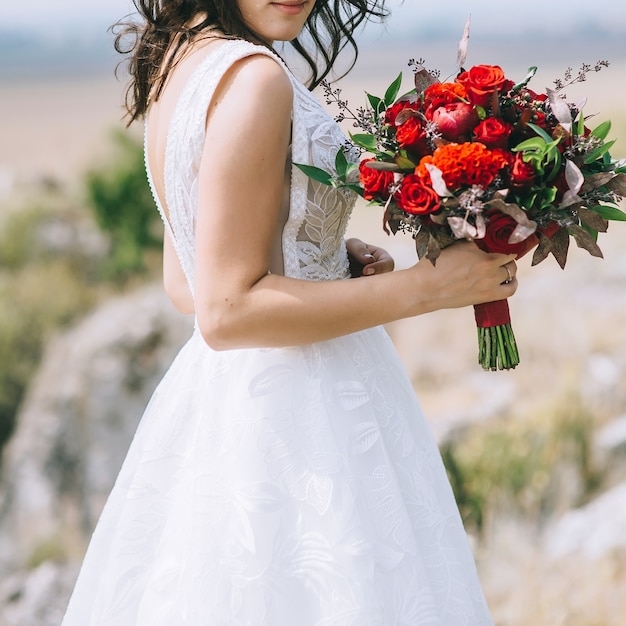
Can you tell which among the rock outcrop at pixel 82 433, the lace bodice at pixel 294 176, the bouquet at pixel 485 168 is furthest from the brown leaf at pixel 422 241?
the rock outcrop at pixel 82 433

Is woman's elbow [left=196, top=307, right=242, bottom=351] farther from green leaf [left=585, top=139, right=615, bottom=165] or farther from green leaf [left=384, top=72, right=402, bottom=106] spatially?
green leaf [left=585, top=139, right=615, bottom=165]

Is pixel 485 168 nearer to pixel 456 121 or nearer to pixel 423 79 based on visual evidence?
pixel 456 121

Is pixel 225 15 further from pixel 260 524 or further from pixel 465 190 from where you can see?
pixel 260 524

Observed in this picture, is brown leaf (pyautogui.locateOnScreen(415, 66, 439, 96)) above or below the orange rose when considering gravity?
above

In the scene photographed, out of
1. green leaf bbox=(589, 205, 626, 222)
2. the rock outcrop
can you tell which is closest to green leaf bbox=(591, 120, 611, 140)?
green leaf bbox=(589, 205, 626, 222)

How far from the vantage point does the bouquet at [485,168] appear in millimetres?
1311

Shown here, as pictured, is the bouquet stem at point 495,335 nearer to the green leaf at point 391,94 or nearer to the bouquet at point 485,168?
the bouquet at point 485,168

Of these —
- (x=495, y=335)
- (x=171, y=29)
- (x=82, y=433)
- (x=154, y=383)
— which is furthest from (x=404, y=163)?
(x=82, y=433)

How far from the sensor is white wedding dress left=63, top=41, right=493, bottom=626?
4.57 feet

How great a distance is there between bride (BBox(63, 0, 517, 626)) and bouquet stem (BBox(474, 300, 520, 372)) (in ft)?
0.28

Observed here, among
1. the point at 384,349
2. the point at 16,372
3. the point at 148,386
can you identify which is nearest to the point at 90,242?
the point at 16,372

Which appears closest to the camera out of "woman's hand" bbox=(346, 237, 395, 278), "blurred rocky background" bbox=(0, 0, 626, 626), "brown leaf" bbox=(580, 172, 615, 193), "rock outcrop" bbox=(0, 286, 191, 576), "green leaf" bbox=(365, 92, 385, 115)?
"brown leaf" bbox=(580, 172, 615, 193)

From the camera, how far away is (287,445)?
145cm

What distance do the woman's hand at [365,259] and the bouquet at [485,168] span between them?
12.5 inches
